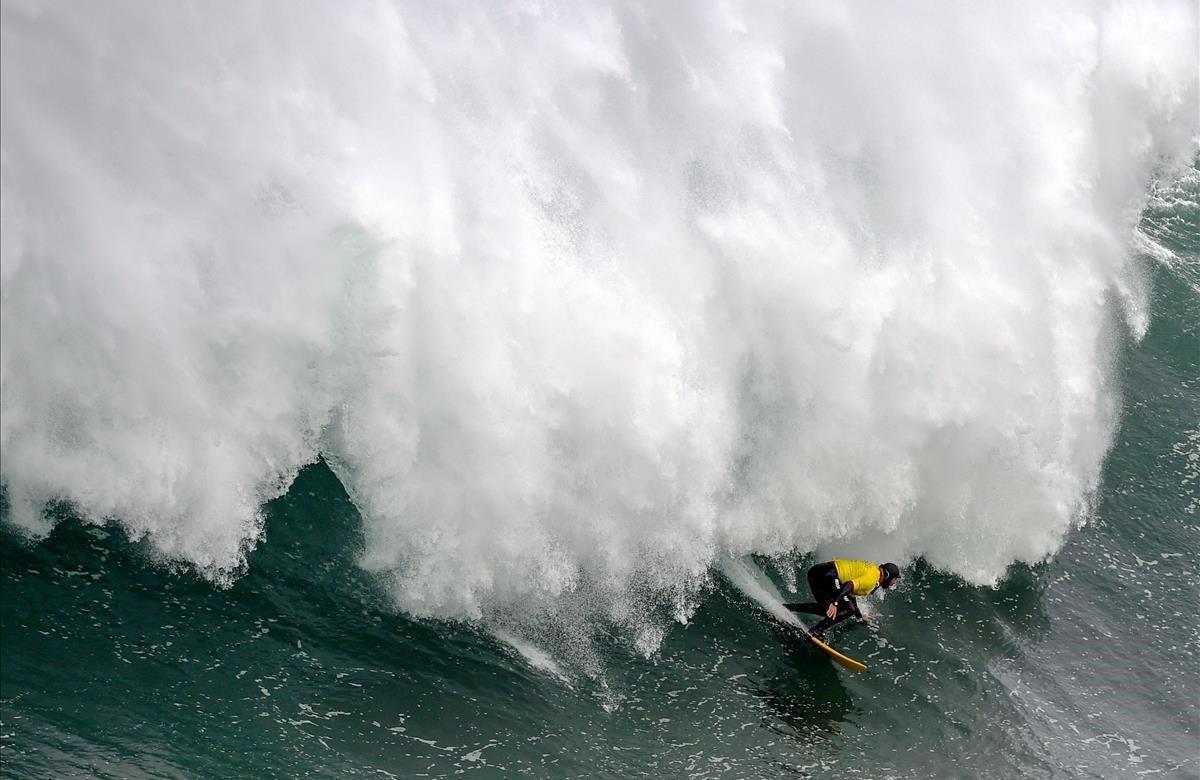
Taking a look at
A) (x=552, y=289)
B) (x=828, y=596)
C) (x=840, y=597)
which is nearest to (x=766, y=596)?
(x=828, y=596)

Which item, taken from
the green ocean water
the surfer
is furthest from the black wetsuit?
the green ocean water

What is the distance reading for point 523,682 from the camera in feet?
32.6

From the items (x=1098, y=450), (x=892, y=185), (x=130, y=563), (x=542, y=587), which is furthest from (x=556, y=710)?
(x=1098, y=450)

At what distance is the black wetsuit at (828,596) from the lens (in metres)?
11.3

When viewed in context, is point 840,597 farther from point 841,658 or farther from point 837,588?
point 841,658

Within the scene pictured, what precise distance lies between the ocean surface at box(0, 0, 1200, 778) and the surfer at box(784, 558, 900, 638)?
358 millimetres

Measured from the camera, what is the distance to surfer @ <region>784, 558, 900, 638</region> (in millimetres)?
11343

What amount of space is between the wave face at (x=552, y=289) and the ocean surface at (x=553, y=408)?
0.13 feet

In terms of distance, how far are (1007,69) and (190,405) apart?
10881 millimetres

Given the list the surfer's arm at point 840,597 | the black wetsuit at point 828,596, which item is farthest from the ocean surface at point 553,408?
the surfer's arm at point 840,597

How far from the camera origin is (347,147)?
10.7 metres

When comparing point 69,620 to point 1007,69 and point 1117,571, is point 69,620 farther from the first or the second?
point 1007,69

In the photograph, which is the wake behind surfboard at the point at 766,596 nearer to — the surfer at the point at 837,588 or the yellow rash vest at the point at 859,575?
the surfer at the point at 837,588

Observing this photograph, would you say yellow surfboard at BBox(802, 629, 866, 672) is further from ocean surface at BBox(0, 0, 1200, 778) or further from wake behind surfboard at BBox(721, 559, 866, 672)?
ocean surface at BBox(0, 0, 1200, 778)
